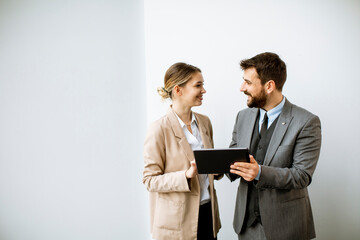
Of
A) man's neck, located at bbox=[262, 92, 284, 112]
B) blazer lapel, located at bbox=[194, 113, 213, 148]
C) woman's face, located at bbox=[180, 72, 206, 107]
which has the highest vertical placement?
woman's face, located at bbox=[180, 72, 206, 107]

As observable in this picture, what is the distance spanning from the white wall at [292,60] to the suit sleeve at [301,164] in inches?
26.8

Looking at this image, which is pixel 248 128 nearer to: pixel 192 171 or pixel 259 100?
pixel 259 100

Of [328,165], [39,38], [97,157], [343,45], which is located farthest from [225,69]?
[39,38]

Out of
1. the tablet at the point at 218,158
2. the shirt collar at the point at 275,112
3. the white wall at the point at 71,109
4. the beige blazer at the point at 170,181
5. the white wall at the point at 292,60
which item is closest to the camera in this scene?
the tablet at the point at 218,158

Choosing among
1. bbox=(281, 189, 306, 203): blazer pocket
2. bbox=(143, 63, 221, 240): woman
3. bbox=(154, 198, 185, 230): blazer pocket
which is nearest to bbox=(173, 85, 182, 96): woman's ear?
bbox=(143, 63, 221, 240): woman

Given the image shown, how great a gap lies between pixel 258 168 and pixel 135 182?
125cm

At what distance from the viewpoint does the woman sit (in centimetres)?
142

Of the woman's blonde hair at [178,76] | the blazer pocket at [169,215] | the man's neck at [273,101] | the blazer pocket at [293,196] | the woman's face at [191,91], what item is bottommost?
the blazer pocket at [169,215]

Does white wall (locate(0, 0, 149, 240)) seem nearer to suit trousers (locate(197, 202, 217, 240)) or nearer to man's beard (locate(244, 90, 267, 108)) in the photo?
suit trousers (locate(197, 202, 217, 240))

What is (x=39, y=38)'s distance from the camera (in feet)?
6.96

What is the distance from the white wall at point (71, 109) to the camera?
2121mm

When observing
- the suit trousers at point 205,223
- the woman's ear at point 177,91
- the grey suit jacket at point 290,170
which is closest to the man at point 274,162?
the grey suit jacket at point 290,170

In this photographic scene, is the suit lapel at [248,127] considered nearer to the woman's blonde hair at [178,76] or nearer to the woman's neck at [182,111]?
the woman's neck at [182,111]

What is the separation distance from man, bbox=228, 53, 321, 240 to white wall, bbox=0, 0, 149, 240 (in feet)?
3.31
